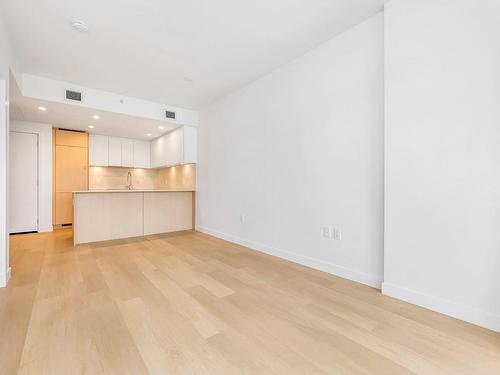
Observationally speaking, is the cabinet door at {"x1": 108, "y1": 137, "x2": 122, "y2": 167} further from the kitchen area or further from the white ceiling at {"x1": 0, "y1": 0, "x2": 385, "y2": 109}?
the white ceiling at {"x1": 0, "y1": 0, "x2": 385, "y2": 109}

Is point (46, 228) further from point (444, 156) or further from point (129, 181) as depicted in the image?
point (444, 156)

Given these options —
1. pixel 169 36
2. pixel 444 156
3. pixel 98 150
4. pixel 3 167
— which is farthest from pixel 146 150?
pixel 444 156

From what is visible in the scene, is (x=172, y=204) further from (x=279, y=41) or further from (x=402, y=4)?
(x=402, y=4)

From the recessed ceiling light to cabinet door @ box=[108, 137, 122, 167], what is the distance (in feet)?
13.3

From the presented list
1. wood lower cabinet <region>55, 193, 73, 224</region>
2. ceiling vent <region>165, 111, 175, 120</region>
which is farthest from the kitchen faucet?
ceiling vent <region>165, 111, 175, 120</region>

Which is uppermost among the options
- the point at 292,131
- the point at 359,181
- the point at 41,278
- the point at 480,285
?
the point at 292,131

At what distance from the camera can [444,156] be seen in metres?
1.77

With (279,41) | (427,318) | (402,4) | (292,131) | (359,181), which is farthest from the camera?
(292,131)

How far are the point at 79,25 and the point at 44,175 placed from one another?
13.1 feet

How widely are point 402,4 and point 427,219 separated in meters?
1.79

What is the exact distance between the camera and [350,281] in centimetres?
239

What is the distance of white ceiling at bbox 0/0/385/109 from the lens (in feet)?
6.98

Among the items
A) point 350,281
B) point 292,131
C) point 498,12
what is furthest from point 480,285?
point 292,131

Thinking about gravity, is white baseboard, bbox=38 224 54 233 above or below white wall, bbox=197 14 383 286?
below
